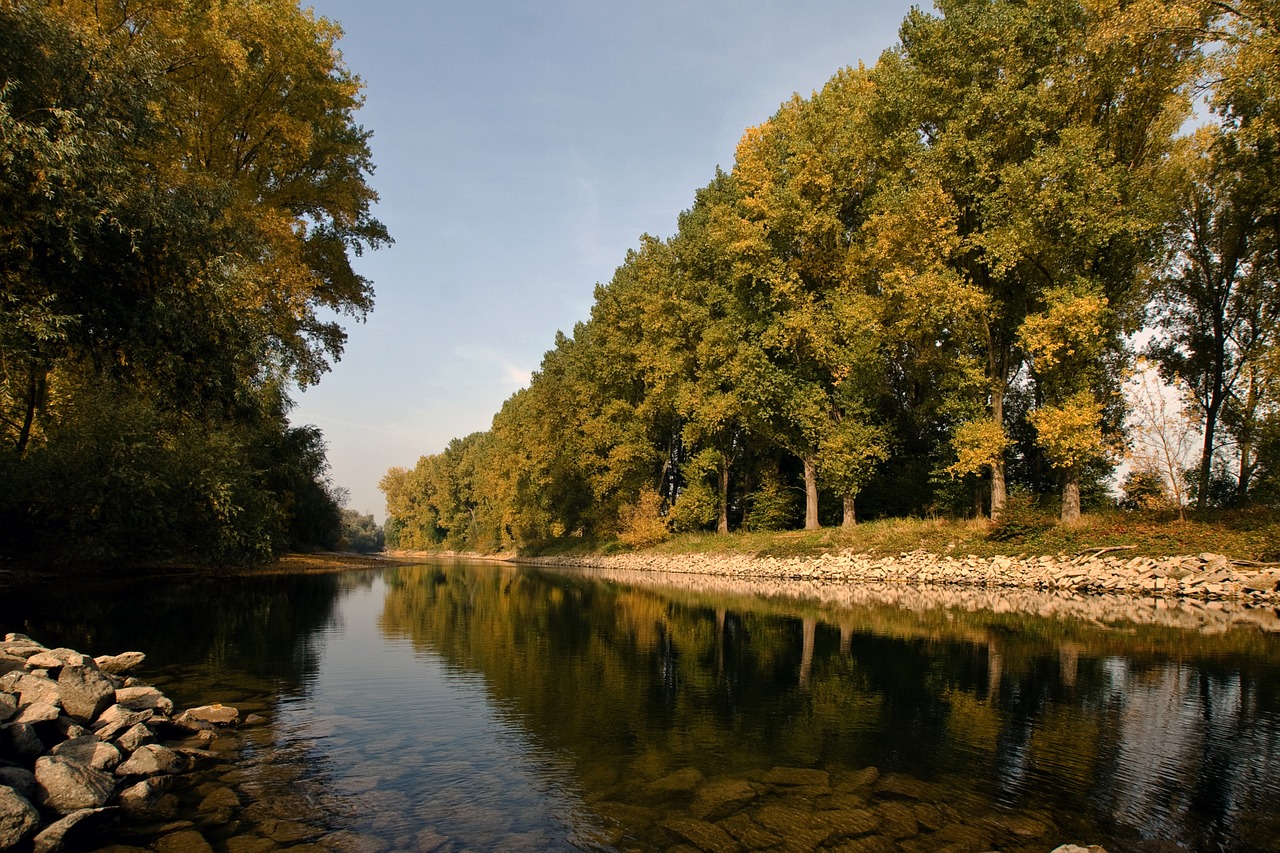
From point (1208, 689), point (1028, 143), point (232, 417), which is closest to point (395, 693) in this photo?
point (232, 417)

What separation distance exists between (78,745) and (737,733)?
23.1 ft

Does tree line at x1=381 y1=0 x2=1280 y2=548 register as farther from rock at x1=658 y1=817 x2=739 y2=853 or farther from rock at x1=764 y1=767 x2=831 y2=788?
rock at x1=658 y1=817 x2=739 y2=853

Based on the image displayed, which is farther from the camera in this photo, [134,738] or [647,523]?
[647,523]

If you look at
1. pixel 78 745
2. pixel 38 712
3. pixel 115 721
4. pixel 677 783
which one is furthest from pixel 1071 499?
pixel 38 712

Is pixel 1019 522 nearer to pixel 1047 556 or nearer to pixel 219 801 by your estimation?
pixel 1047 556

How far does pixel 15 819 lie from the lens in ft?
17.1

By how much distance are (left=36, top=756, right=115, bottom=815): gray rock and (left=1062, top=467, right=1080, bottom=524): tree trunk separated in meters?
27.1

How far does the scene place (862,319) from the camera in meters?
28.3

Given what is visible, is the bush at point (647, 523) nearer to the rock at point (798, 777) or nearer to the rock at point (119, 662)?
the rock at point (119, 662)

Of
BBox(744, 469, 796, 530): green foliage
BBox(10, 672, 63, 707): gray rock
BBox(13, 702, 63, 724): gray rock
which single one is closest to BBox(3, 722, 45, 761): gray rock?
BBox(13, 702, 63, 724): gray rock

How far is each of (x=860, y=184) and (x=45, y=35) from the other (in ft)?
93.9

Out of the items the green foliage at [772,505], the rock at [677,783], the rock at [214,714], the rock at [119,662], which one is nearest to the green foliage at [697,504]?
the green foliage at [772,505]

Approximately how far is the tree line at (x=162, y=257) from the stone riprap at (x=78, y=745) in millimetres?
4704

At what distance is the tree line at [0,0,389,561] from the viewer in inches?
438
